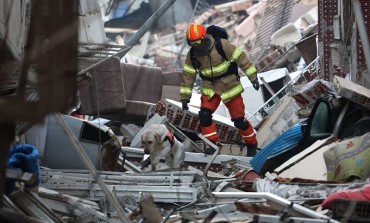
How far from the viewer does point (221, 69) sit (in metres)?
14.9

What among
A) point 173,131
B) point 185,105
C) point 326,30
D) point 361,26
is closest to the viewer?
point 361,26

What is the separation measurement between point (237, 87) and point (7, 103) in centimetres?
931

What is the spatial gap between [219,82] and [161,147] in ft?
7.28

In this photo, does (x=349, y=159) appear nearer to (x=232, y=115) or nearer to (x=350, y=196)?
(x=350, y=196)

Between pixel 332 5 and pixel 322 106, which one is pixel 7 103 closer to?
pixel 322 106

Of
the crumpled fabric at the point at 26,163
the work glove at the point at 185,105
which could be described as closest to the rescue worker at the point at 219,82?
the work glove at the point at 185,105

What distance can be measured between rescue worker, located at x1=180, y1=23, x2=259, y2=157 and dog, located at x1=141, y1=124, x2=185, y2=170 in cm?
174

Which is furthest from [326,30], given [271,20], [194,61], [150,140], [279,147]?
[271,20]

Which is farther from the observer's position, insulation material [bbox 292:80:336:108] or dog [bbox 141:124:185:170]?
insulation material [bbox 292:80:336:108]

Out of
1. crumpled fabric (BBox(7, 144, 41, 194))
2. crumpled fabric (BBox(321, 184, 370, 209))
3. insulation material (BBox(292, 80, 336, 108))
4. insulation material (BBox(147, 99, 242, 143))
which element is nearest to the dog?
insulation material (BBox(292, 80, 336, 108))

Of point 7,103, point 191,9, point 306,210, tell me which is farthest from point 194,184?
point 191,9

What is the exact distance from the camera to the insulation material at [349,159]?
10227 millimetres

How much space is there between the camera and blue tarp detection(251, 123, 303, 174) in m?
12.6

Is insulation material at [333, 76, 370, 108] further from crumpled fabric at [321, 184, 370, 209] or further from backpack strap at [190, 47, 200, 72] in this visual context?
crumpled fabric at [321, 184, 370, 209]
